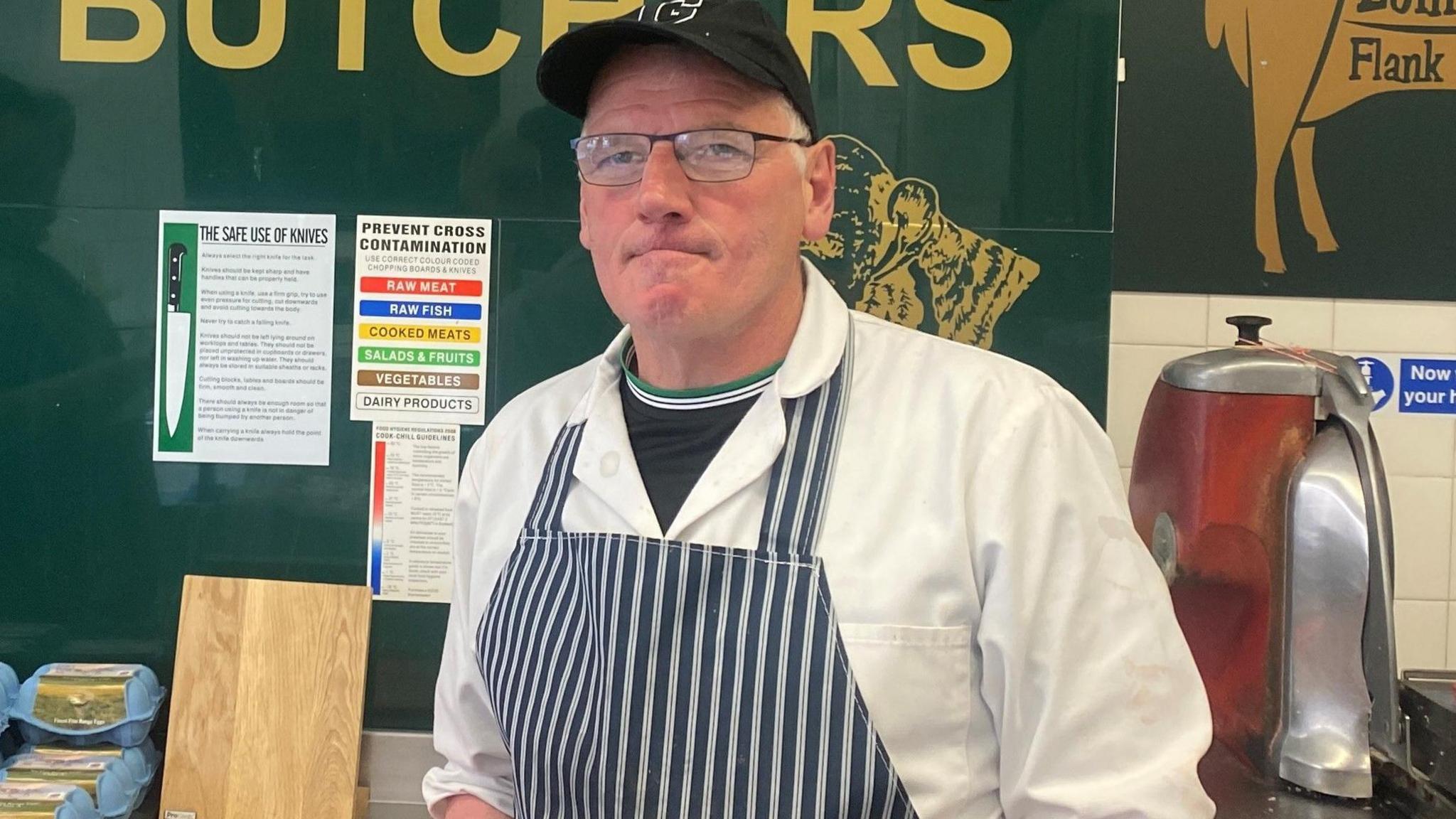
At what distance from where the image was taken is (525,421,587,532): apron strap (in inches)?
45.7

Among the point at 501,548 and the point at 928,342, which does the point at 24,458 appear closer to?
the point at 501,548

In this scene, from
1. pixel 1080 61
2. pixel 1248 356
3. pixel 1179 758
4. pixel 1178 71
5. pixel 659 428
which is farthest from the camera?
pixel 1178 71

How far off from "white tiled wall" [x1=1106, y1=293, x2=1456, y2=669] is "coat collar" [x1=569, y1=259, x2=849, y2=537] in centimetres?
87

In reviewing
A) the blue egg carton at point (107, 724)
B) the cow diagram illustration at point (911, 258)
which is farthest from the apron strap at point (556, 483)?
the blue egg carton at point (107, 724)

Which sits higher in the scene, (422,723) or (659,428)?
(659,428)

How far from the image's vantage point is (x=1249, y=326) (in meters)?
1.38

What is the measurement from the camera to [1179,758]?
92 centimetres

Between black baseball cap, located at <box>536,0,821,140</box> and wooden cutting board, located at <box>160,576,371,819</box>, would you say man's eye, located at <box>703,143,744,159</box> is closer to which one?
black baseball cap, located at <box>536,0,821,140</box>

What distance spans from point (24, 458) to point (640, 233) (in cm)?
123

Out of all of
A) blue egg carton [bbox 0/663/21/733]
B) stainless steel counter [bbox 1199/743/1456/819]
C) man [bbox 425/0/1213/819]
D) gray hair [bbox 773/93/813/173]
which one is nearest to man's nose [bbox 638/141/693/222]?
man [bbox 425/0/1213/819]

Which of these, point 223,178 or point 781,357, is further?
point 223,178

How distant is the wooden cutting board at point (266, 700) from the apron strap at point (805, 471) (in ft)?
2.90

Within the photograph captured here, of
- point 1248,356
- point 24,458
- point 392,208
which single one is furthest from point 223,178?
point 1248,356

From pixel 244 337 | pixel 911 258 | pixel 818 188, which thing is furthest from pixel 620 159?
pixel 244 337
